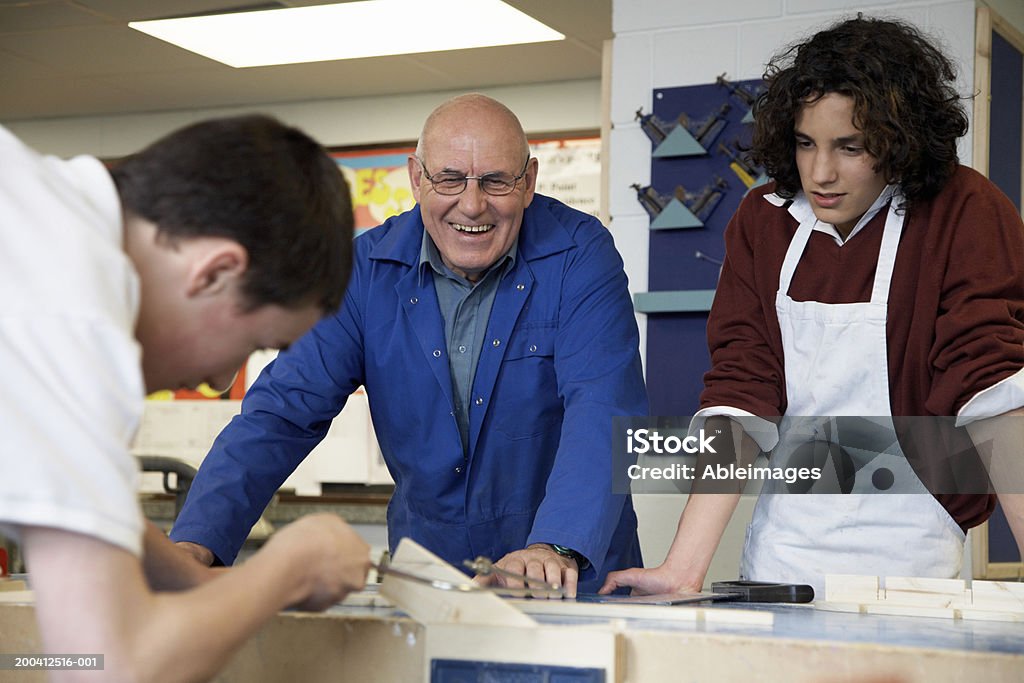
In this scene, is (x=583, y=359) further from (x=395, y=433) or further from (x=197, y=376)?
(x=197, y=376)

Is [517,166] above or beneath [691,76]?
beneath

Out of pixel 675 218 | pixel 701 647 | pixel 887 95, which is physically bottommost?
pixel 701 647

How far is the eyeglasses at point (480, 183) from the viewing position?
1782mm

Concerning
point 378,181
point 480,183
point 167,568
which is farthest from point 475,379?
point 378,181

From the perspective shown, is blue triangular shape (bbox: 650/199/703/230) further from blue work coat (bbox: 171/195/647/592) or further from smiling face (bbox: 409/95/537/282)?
smiling face (bbox: 409/95/537/282)

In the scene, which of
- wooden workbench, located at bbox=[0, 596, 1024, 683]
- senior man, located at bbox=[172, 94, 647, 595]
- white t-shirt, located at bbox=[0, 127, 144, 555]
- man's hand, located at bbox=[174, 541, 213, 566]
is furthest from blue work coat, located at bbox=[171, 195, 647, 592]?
white t-shirt, located at bbox=[0, 127, 144, 555]

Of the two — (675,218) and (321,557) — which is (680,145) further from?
(321,557)

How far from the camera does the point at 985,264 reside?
5.04 ft

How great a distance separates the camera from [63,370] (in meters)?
0.75

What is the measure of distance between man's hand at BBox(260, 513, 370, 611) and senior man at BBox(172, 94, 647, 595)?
752mm

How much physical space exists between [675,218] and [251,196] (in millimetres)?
2356

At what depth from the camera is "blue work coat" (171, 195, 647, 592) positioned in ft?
5.87

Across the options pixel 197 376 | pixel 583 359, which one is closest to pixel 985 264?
pixel 583 359

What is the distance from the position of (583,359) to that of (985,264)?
56 centimetres
